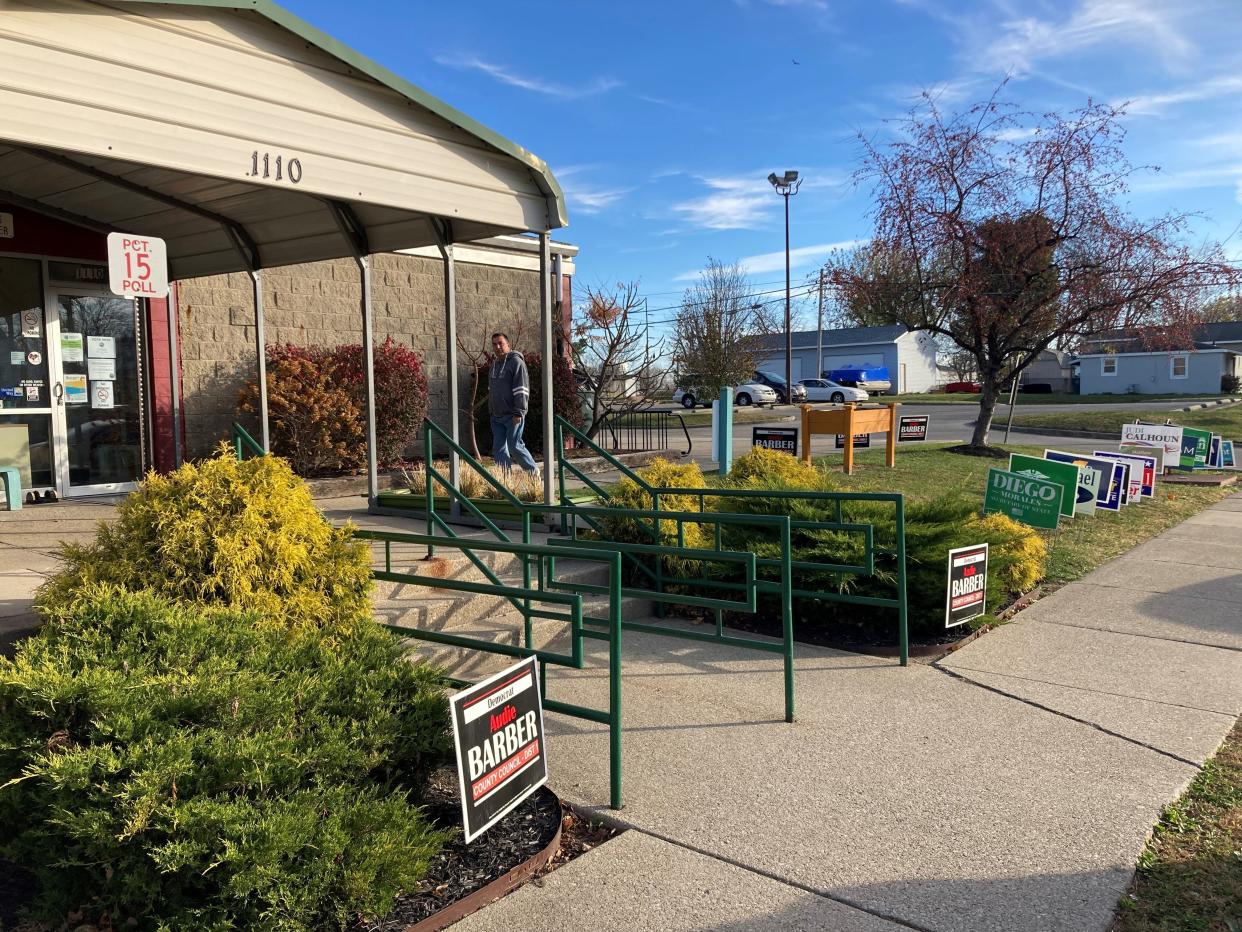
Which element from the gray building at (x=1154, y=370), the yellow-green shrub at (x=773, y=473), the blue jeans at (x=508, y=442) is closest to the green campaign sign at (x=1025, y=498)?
the yellow-green shrub at (x=773, y=473)

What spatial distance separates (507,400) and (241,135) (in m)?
4.89

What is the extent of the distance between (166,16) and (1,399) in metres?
5.93

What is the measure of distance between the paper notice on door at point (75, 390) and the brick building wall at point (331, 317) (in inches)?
67.6

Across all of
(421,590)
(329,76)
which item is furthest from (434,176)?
(421,590)

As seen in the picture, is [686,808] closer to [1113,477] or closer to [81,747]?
[81,747]

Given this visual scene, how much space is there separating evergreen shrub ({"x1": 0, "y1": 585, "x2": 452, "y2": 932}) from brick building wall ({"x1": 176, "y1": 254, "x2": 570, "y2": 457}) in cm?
866

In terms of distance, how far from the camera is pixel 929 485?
12922mm

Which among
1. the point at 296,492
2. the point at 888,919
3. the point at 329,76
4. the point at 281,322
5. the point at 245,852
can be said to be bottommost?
the point at 888,919

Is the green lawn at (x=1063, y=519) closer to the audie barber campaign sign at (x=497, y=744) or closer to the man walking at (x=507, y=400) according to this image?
the man walking at (x=507, y=400)

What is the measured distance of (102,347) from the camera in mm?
9633

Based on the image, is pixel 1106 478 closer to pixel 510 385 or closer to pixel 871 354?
pixel 510 385

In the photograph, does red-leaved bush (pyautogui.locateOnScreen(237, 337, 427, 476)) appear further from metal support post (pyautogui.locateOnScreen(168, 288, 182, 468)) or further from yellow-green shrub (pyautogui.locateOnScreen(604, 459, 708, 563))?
yellow-green shrub (pyautogui.locateOnScreen(604, 459, 708, 563))

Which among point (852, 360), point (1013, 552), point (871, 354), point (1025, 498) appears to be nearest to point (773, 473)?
point (1013, 552)

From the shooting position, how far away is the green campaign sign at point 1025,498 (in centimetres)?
895
